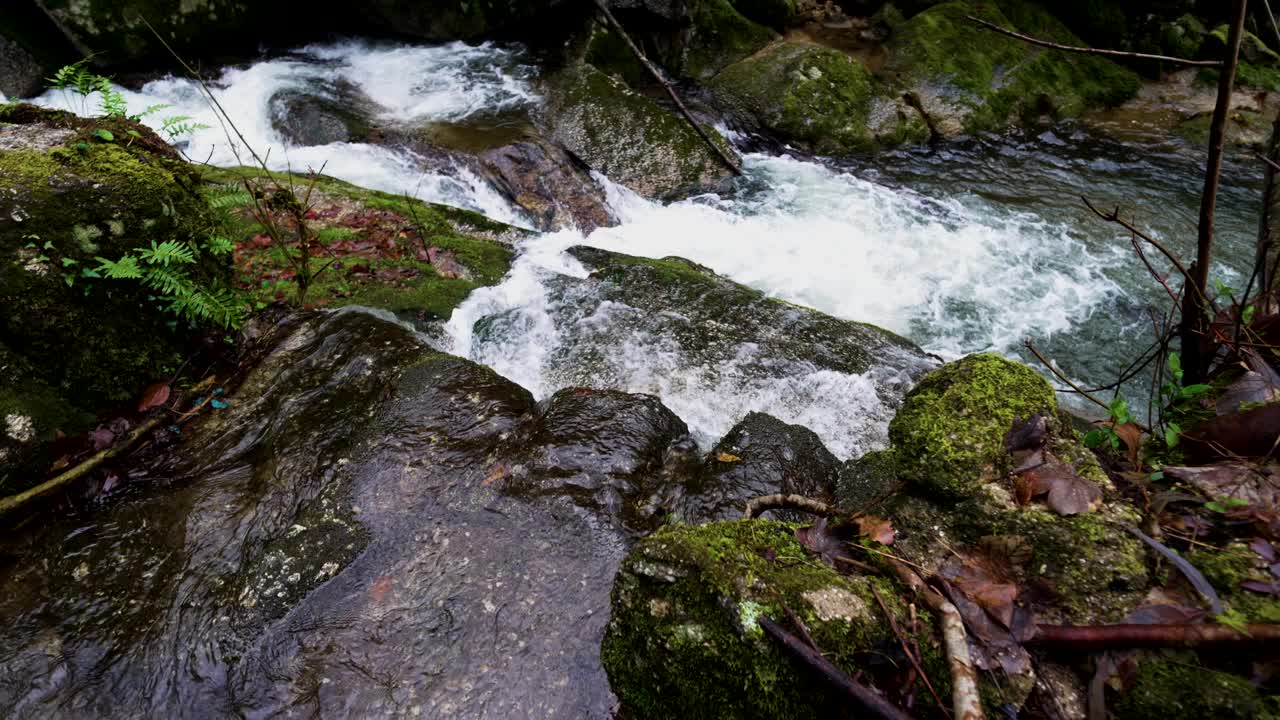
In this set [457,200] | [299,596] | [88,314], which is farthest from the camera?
[457,200]

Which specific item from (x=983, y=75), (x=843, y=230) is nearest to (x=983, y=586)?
(x=843, y=230)

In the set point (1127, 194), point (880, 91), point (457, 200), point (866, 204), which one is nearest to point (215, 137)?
point (457, 200)

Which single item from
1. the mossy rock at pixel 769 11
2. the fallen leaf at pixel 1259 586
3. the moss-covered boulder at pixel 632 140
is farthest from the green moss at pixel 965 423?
the mossy rock at pixel 769 11

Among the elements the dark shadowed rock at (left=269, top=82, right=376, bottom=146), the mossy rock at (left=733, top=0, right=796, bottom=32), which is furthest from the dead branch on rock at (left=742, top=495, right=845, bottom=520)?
the mossy rock at (left=733, top=0, right=796, bottom=32)

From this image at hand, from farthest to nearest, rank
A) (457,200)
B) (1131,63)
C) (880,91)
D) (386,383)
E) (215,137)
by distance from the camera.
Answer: (1131,63)
(880,91)
(215,137)
(457,200)
(386,383)

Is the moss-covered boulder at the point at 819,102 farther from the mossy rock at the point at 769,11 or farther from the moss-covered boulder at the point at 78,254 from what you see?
the moss-covered boulder at the point at 78,254

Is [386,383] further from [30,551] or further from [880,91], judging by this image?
[880,91]

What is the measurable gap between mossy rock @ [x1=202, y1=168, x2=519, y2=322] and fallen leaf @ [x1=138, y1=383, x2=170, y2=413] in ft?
3.95

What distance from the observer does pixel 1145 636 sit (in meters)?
1.62

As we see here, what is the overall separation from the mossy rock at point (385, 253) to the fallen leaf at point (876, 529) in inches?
171

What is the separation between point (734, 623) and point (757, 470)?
5.57 feet

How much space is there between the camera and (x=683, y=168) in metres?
9.23

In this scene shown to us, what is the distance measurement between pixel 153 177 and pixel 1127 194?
12.1m

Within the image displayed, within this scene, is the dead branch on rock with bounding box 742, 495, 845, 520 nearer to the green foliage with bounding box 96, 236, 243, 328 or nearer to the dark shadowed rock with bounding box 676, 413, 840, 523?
the dark shadowed rock with bounding box 676, 413, 840, 523
